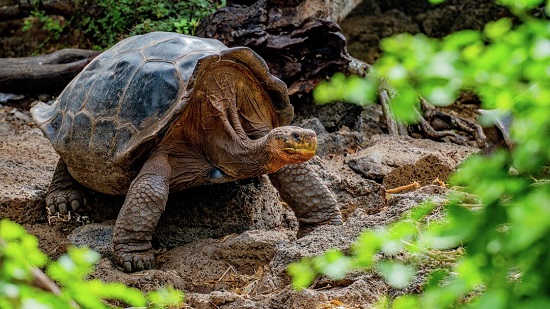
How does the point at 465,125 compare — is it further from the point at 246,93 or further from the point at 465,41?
the point at 465,41

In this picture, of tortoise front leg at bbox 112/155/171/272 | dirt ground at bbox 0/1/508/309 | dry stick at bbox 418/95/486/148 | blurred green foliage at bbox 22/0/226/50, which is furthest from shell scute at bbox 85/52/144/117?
dry stick at bbox 418/95/486/148

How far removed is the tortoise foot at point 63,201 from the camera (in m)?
4.50

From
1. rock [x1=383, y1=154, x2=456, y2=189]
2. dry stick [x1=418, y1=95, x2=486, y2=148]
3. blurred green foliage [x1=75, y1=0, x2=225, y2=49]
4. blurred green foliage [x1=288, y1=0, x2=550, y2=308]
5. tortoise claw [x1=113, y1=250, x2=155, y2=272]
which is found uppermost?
blurred green foliage [x1=288, y1=0, x2=550, y2=308]

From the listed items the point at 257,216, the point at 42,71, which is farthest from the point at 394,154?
the point at 42,71

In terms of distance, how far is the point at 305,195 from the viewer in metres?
4.20

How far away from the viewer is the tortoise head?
3.79 meters

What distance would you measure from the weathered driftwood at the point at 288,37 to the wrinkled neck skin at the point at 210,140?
1.80 metres

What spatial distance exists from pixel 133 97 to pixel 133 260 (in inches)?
35.0

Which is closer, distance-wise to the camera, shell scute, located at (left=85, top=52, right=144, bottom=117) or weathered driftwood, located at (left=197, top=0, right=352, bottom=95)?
shell scute, located at (left=85, top=52, right=144, bottom=117)

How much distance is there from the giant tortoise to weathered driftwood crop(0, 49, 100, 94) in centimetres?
260

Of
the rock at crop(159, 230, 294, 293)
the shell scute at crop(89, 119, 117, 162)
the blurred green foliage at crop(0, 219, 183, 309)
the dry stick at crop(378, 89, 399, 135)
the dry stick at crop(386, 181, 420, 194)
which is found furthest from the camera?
→ the dry stick at crop(378, 89, 399, 135)

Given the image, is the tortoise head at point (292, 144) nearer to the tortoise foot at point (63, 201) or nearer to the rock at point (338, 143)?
the tortoise foot at point (63, 201)

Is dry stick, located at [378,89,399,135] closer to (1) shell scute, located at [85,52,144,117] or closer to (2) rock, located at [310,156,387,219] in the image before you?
(2) rock, located at [310,156,387,219]

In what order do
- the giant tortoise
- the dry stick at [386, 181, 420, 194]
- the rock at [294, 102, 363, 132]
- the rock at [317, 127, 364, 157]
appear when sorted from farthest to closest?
the rock at [294, 102, 363, 132]
the rock at [317, 127, 364, 157]
the dry stick at [386, 181, 420, 194]
the giant tortoise
